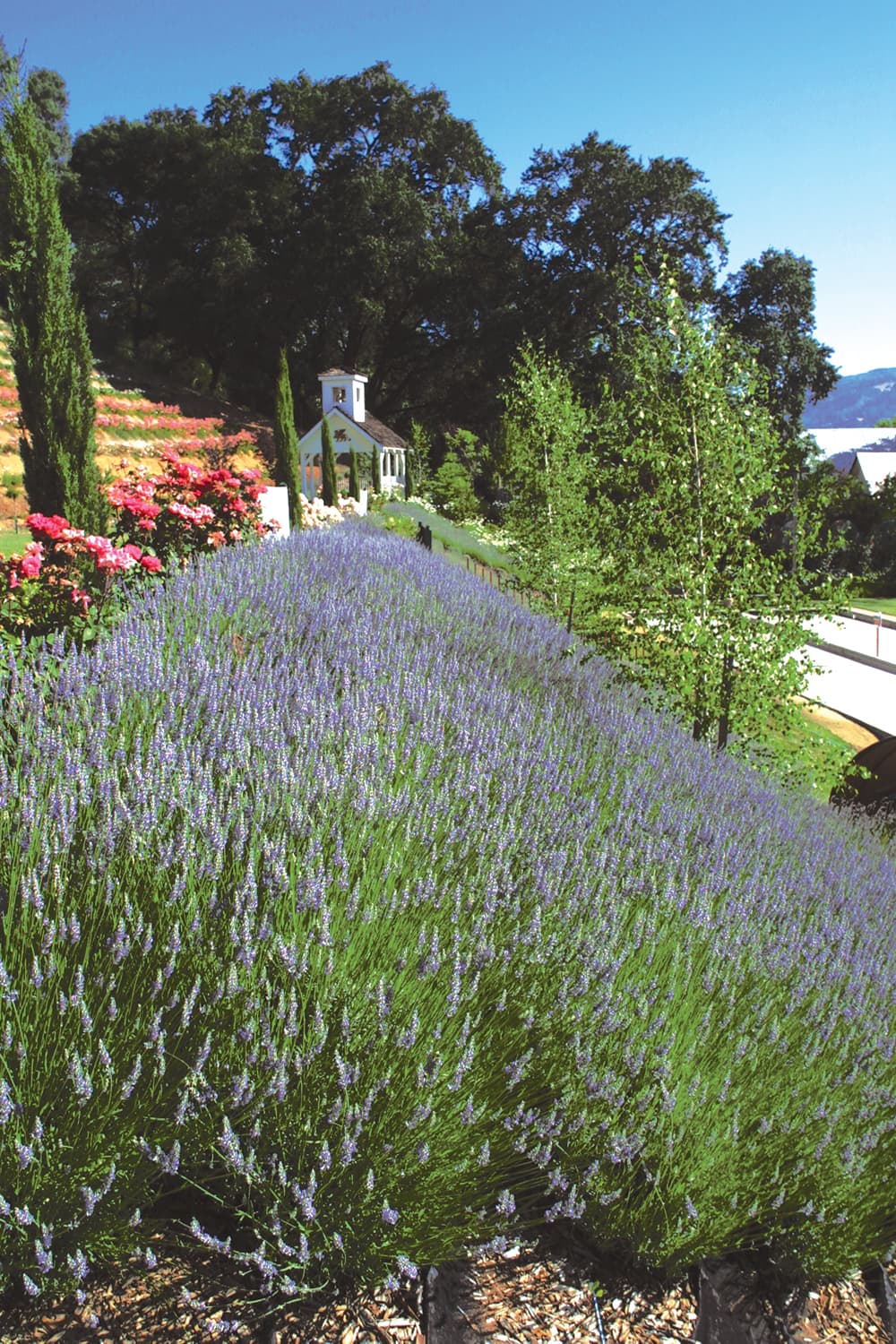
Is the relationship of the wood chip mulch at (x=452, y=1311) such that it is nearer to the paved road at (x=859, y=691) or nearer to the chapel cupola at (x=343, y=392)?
the paved road at (x=859, y=691)

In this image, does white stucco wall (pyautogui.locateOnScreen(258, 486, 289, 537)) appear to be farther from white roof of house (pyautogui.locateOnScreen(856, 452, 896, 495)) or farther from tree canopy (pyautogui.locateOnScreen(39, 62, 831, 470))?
white roof of house (pyautogui.locateOnScreen(856, 452, 896, 495))

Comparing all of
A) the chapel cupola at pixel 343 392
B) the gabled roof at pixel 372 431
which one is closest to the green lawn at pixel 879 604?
the gabled roof at pixel 372 431

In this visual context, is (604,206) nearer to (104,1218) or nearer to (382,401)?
(382,401)

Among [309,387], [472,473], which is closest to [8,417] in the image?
[472,473]

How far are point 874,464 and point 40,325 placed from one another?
45.3 m

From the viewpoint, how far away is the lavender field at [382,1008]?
162 cm

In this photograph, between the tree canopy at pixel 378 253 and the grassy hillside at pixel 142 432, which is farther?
the tree canopy at pixel 378 253

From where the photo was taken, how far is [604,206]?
1497 inches

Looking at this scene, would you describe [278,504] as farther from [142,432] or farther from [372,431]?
[372,431]

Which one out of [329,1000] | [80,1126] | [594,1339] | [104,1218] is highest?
[329,1000]

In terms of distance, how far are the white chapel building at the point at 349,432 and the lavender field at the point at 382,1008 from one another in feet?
110

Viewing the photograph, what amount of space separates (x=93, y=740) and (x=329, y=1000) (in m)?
1.03

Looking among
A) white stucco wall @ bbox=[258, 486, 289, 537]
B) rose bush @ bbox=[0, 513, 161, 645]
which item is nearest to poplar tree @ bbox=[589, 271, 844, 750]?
rose bush @ bbox=[0, 513, 161, 645]

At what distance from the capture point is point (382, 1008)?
168 centimetres
